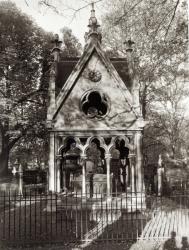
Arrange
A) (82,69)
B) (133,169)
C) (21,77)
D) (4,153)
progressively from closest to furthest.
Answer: (133,169) < (82,69) < (21,77) < (4,153)

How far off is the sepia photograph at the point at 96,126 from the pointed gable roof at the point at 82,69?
0.15 ft

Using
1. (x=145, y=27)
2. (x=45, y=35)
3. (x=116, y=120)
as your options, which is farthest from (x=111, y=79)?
(x=45, y=35)

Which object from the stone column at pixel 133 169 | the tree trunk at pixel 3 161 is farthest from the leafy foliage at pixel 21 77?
the stone column at pixel 133 169

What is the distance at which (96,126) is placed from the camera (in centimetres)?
1512

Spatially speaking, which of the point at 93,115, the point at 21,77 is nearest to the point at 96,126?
the point at 93,115

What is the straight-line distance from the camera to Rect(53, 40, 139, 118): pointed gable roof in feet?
49.7

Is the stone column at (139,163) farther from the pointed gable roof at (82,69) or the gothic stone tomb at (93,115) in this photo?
the pointed gable roof at (82,69)

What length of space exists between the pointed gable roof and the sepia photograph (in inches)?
1.8

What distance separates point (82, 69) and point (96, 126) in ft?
9.07

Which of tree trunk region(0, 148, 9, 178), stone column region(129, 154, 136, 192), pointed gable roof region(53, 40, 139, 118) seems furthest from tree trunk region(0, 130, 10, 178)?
Result: stone column region(129, 154, 136, 192)

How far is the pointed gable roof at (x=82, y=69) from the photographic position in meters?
15.2

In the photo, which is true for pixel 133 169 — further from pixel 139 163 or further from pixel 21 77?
pixel 21 77

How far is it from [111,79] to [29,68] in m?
15.2

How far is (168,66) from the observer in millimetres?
24953
